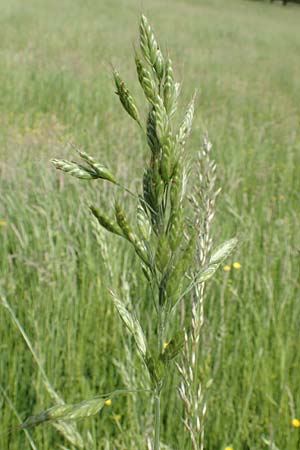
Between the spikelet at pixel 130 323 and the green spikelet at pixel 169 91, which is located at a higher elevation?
the green spikelet at pixel 169 91

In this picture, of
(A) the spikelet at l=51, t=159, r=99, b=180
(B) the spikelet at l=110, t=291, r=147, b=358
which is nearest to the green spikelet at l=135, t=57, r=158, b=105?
(A) the spikelet at l=51, t=159, r=99, b=180

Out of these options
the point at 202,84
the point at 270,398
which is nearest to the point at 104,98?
the point at 202,84

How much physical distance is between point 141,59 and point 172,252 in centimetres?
23

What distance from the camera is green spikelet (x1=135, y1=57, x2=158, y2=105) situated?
622mm

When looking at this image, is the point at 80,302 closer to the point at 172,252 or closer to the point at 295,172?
the point at 172,252

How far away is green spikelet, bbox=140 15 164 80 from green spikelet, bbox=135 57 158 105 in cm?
1

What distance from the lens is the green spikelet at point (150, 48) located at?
0.64 metres

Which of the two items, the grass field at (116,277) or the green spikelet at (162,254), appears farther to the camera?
the grass field at (116,277)

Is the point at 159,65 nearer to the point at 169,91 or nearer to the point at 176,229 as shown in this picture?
the point at 169,91

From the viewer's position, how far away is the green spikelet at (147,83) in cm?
A: 62

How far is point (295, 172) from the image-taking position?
3834 millimetres

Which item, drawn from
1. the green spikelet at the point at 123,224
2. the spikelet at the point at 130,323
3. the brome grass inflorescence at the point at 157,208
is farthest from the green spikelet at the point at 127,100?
the spikelet at the point at 130,323

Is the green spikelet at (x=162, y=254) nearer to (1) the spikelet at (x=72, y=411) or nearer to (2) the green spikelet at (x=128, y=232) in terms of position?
(2) the green spikelet at (x=128, y=232)

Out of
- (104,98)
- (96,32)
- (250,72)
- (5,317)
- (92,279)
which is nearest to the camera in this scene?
(5,317)
